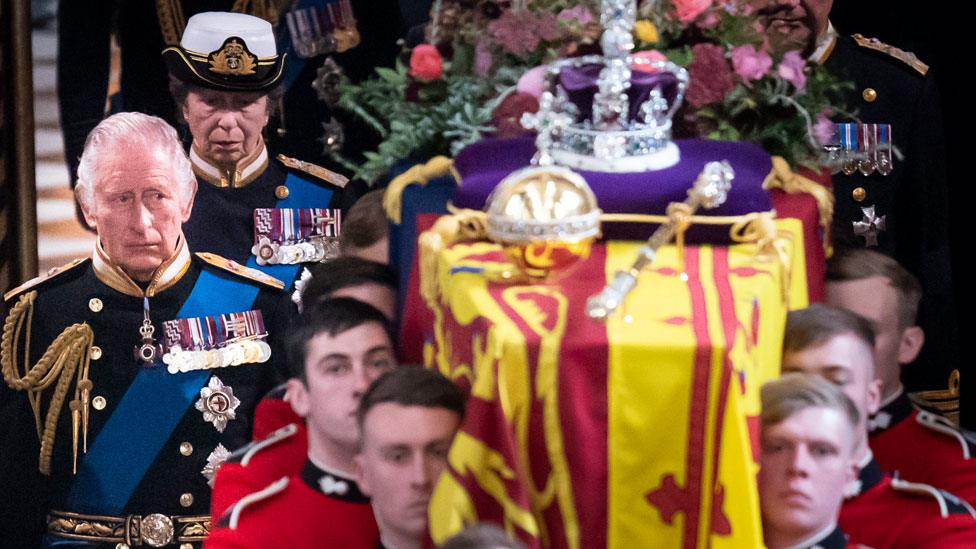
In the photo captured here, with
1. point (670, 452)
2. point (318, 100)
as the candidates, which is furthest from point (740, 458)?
point (318, 100)

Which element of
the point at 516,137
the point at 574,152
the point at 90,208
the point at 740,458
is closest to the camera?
the point at 740,458

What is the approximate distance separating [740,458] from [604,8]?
2.66 ft

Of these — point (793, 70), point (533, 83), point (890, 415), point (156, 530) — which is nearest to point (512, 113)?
point (533, 83)

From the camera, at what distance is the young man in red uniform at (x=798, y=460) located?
2510 millimetres

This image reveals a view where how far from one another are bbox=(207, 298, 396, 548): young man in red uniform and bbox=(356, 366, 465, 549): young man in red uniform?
206mm

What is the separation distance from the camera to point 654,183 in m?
2.67

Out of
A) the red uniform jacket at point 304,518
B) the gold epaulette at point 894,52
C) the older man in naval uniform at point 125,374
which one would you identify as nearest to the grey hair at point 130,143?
the older man in naval uniform at point 125,374

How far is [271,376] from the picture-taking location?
3932mm

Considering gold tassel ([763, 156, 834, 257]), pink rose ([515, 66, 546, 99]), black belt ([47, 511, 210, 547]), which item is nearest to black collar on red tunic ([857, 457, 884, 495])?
gold tassel ([763, 156, 834, 257])

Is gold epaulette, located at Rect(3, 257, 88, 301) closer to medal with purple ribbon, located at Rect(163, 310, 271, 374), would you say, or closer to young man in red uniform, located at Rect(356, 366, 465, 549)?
medal with purple ribbon, located at Rect(163, 310, 271, 374)

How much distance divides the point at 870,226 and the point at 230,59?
1507mm

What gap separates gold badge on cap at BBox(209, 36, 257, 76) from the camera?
395cm

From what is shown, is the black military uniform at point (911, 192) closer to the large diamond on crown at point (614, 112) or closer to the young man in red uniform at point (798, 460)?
the large diamond on crown at point (614, 112)

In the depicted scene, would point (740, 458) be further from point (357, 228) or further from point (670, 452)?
point (357, 228)
